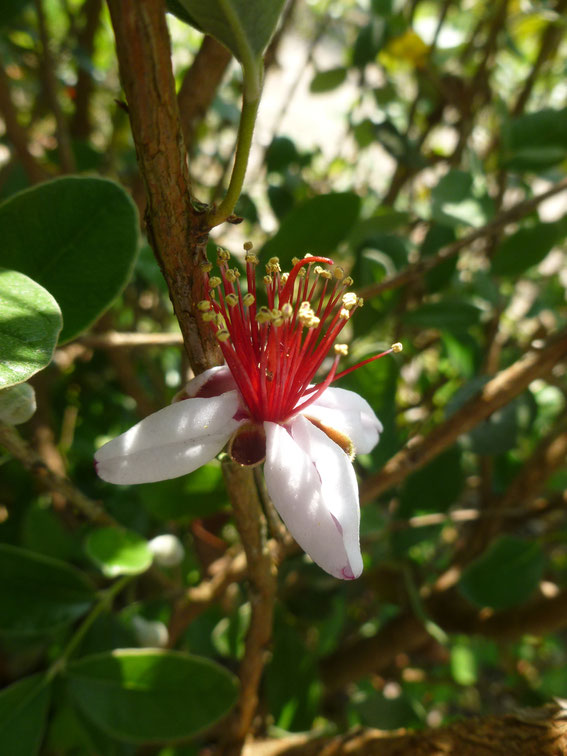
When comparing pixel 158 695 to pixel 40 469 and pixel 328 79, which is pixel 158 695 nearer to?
pixel 40 469

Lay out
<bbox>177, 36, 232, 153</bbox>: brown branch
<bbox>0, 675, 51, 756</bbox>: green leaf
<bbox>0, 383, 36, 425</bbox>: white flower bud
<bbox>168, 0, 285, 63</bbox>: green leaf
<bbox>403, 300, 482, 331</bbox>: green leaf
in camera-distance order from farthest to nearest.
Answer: <bbox>403, 300, 482, 331</bbox>: green leaf → <bbox>177, 36, 232, 153</bbox>: brown branch → <bbox>0, 675, 51, 756</bbox>: green leaf → <bbox>0, 383, 36, 425</bbox>: white flower bud → <bbox>168, 0, 285, 63</bbox>: green leaf

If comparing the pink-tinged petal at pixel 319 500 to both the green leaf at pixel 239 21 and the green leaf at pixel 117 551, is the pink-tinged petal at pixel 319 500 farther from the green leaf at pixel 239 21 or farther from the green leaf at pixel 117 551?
the green leaf at pixel 117 551

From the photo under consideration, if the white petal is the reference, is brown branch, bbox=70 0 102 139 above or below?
above

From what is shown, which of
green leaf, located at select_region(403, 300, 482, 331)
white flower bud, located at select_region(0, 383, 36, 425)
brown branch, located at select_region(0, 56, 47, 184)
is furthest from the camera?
brown branch, located at select_region(0, 56, 47, 184)

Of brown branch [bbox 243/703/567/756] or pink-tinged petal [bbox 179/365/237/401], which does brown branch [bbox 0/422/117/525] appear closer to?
pink-tinged petal [bbox 179/365/237/401]

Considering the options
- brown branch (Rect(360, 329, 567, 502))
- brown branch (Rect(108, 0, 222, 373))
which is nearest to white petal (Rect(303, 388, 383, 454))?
brown branch (Rect(108, 0, 222, 373))

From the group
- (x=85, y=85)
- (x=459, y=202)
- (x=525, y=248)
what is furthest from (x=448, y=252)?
(x=85, y=85)

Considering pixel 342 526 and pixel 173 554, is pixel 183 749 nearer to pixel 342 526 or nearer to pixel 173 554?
pixel 173 554
